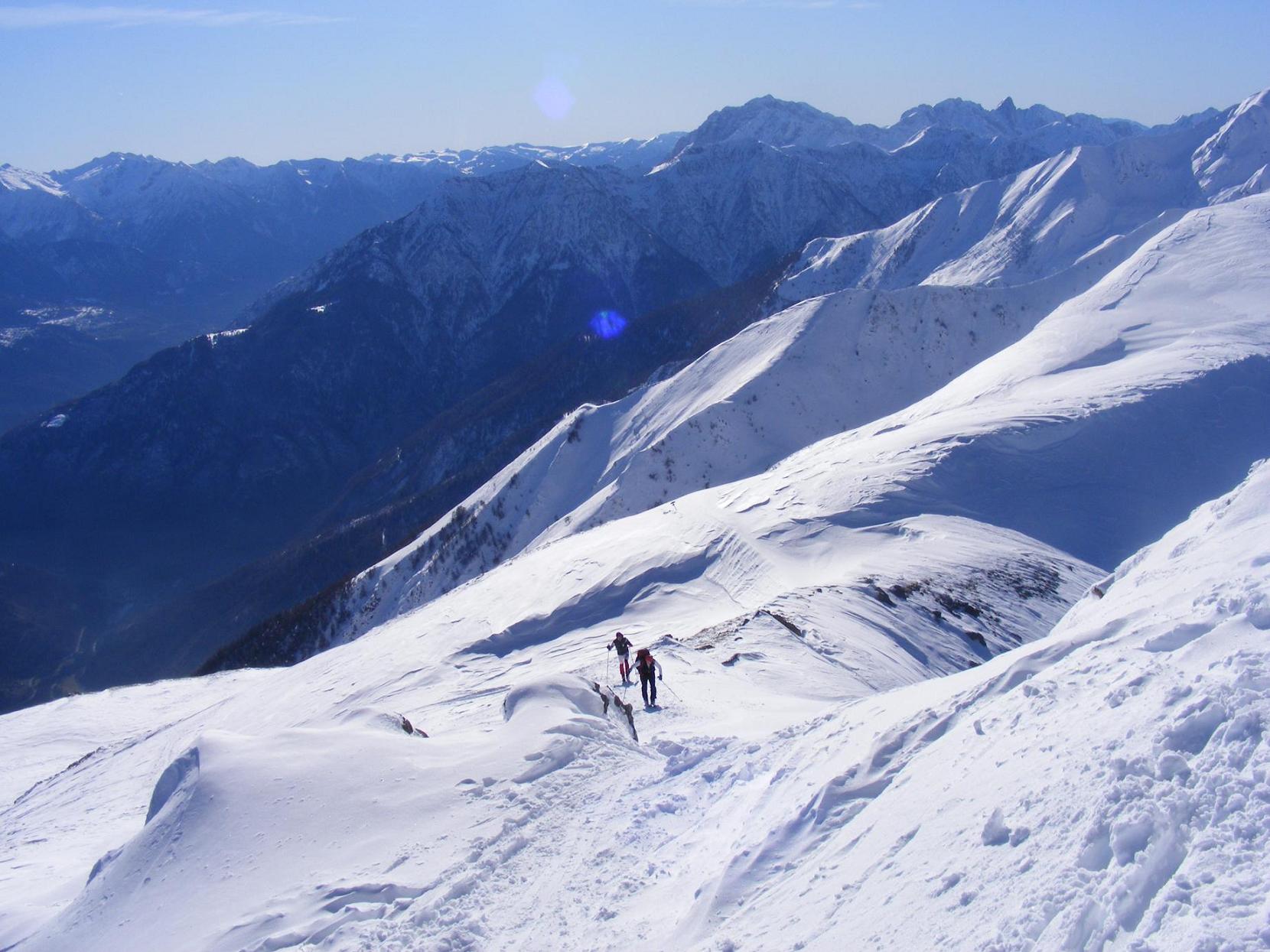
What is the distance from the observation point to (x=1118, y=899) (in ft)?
21.1

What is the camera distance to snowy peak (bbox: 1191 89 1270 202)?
11538 centimetres

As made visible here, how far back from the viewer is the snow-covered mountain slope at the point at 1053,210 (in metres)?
115

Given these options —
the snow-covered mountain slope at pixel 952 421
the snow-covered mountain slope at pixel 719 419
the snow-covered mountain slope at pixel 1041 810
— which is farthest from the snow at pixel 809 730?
the snow-covered mountain slope at pixel 719 419

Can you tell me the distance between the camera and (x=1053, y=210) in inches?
4761

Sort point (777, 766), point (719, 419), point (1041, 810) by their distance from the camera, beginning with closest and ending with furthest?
point (1041, 810)
point (777, 766)
point (719, 419)

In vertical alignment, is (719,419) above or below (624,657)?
above

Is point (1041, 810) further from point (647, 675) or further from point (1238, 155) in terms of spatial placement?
point (1238, 155)

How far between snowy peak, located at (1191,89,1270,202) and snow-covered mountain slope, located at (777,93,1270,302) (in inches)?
6.1

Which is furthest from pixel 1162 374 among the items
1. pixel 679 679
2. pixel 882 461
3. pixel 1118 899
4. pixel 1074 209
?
pixel 1074 209

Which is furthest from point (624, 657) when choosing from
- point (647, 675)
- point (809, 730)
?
point (809, 730)

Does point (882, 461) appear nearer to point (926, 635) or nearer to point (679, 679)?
point (926, 635)

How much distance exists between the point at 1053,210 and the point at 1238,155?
26.8 m

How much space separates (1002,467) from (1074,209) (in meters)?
99.5

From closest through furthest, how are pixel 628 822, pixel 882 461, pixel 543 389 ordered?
pixel 628 822, pixel 882 461, pixel 543 389
